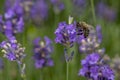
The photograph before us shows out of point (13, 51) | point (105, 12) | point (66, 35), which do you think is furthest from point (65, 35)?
point (105, 12)

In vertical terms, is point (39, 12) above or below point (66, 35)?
above

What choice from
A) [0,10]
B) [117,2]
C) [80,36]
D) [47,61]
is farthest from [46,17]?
[80,36]

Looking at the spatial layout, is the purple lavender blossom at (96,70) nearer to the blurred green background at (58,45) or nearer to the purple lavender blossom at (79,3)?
the blurred green background at (58,45)

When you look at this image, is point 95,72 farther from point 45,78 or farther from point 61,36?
point 45,78


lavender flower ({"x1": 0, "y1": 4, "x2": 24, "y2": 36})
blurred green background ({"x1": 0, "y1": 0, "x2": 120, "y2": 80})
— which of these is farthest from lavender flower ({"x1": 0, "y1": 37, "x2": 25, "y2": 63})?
blurred green background ({"x1": 0, "y1": 0, "x2": 120, "y2": 80})

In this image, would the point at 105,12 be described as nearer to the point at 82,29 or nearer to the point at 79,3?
the point at 79,3

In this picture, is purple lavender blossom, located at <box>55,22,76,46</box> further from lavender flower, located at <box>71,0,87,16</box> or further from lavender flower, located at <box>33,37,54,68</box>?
lavender flower, located at <box>71,0,87,16</box>

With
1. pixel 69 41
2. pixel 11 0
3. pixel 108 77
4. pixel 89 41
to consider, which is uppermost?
pixel 11 0
